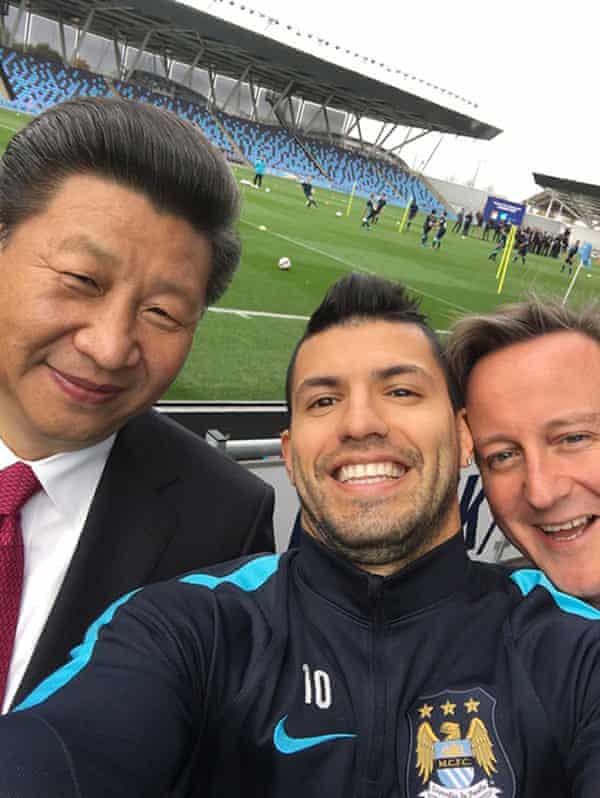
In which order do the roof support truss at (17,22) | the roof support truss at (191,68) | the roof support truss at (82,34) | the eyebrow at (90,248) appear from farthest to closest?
the roof support truss at (191,68) < the roof support truss at (82,34) < the roof support truss at (17,22) < the eyebrow at (90,248)

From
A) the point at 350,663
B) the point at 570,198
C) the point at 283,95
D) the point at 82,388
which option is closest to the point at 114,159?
the point at 82,388

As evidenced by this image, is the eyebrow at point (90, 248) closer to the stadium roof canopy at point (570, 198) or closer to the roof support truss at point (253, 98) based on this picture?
the roof support truss at point (253, 98)

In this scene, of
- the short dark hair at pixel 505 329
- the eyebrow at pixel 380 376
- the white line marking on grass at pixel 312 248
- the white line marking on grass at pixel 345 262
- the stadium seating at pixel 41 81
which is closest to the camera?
the eyebrow at pixel 380 376

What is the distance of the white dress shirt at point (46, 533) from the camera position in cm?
148

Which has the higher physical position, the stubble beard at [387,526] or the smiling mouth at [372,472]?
the smiling mouth at [372,472]

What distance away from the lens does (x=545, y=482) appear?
6.45 ft

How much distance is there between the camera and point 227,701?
1.40 m

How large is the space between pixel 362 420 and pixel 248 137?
146ft

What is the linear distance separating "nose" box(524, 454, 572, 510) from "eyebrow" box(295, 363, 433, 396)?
478 mm

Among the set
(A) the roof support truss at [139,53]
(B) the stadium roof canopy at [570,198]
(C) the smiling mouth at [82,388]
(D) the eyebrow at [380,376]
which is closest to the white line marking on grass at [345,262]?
(D) the eyebrow at [380,376]

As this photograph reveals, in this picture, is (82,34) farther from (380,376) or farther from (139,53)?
(380,376)

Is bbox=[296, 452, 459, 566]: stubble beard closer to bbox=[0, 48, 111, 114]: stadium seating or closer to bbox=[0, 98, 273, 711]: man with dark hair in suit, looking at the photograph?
bbox=[0, 98, 273, 711]: man with dark hair in suit

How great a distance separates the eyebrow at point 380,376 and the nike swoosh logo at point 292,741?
89cm

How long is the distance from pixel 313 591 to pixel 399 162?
56.6 meters
